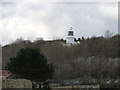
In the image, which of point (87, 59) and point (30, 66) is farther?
point (87, 59)

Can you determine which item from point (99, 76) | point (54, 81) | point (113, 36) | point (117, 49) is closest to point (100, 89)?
point (99, 76)

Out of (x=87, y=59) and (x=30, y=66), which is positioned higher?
(x=87, y=59)

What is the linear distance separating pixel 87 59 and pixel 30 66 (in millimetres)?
17778

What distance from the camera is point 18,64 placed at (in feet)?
114

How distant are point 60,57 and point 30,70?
78.1ft

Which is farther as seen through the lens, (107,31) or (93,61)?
(107,31)

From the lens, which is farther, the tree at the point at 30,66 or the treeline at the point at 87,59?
the treeline at the point at 87,59

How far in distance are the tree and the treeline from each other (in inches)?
269

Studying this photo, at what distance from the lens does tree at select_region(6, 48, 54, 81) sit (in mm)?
34031

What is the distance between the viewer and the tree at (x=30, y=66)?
34031 millimetres

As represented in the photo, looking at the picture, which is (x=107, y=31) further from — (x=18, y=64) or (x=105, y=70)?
(x=18, y=64)

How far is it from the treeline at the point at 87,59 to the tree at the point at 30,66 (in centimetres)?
682

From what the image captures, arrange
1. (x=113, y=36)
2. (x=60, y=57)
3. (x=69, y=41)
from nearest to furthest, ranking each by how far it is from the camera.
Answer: (x=60, y=57) < (x=113, y=36) < (x=69, y=41)

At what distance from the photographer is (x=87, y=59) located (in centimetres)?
4988
